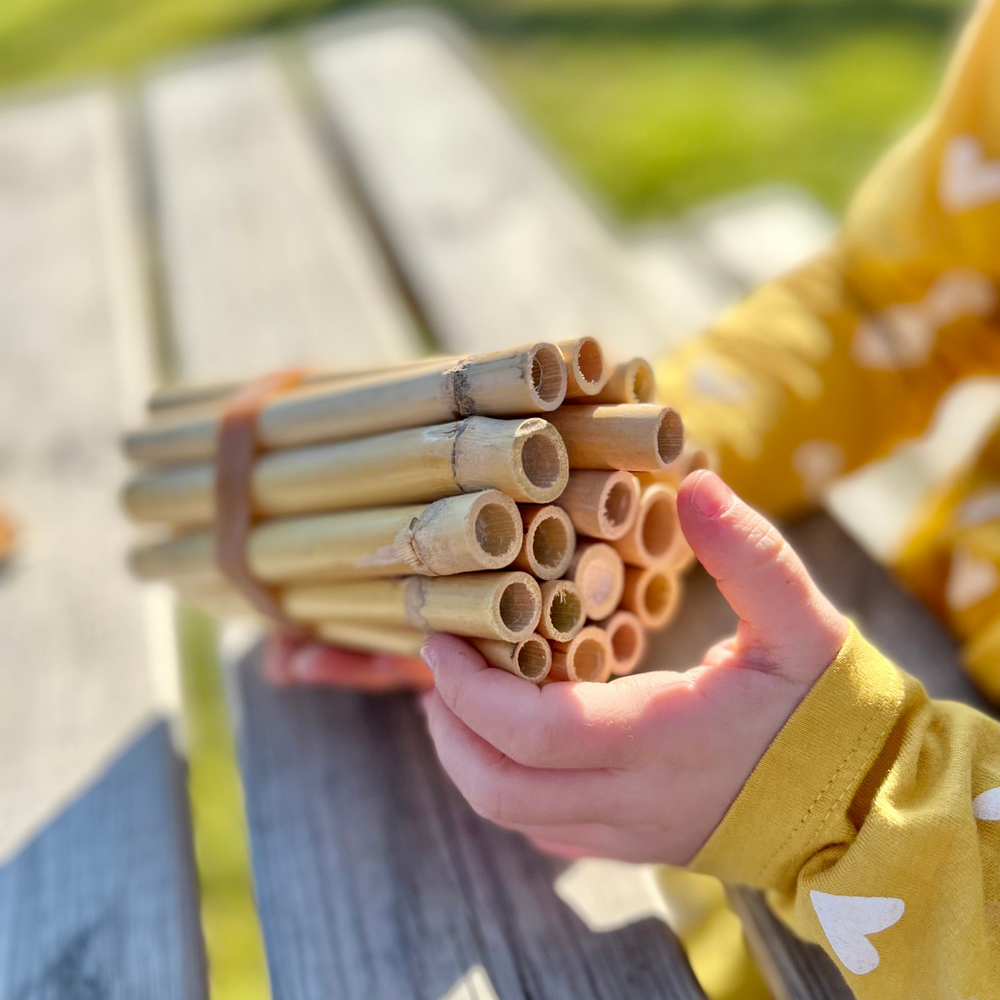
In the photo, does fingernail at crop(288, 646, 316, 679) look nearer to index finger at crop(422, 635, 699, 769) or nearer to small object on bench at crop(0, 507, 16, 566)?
index finger at crop(422, 635, 699, 769)

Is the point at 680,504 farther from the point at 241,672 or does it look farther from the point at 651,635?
the point at 241,672

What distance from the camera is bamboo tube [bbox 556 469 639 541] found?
55 centimetres

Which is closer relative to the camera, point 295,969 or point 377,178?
point 295,969

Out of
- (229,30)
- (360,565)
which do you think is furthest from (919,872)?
(229,30)

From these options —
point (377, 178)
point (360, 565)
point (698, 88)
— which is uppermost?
point (360, 565)

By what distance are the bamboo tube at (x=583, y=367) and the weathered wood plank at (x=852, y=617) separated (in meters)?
0.31

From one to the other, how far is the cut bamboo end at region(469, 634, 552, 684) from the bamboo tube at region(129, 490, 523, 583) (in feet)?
0.16

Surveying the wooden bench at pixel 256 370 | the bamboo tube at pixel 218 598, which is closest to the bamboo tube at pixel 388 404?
the bamboo tube at pixel 218 598

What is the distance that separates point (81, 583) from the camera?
0.96 metres

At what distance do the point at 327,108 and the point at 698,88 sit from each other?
4.33 ft

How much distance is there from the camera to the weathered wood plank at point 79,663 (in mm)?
678

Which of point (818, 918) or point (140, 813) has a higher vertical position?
point (818, 918)

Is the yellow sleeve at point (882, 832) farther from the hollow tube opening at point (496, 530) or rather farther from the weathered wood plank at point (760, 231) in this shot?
the weathered wood plank at point (760, 231)

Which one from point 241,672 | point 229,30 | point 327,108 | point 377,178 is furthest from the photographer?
point 229,30
